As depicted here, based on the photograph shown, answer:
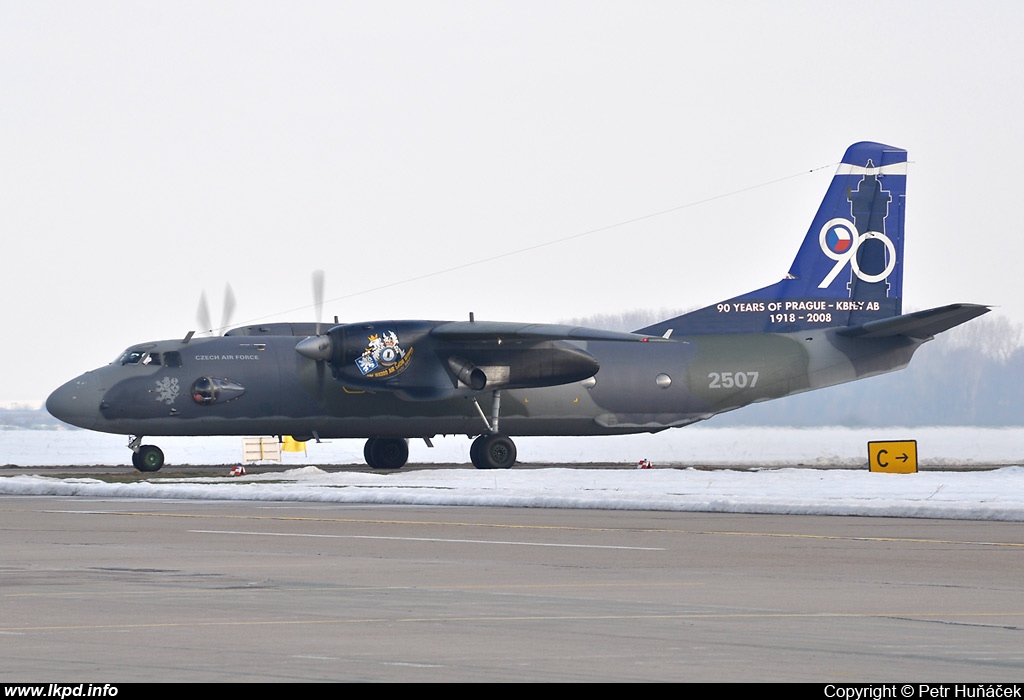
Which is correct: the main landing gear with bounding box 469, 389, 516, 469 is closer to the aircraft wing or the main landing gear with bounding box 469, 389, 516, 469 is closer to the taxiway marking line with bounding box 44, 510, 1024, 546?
the aircraft wing

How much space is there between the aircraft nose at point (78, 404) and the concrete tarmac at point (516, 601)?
1670cm

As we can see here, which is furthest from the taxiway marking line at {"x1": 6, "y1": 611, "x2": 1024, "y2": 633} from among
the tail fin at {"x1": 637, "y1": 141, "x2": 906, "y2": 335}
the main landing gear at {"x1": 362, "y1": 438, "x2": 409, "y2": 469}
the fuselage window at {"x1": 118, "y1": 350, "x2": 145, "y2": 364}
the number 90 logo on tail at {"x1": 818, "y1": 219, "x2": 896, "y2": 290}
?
the number 90 logo on tail at {"x1": 818, "y1": 219, "x2": 896, "y2": 290}

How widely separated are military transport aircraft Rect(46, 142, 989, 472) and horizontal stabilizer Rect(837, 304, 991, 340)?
0.23 feet

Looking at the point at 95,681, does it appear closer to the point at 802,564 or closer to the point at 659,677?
the point at 659,677

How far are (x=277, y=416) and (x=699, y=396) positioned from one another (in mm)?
11531

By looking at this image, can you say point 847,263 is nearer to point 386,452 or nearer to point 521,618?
point 386,452

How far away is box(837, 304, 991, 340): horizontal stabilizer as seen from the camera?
36594 millimetres

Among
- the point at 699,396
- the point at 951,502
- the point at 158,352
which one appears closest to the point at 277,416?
the point at 158,352

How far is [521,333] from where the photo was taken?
119ft

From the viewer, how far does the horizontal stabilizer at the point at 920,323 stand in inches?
1441

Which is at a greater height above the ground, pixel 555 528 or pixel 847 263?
pixel 847 263

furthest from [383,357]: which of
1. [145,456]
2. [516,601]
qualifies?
[516,601]

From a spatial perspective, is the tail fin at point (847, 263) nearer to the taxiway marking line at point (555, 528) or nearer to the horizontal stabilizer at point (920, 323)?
the horizontal stabilizer at point (920, 323)

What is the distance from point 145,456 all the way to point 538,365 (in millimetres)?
10281
